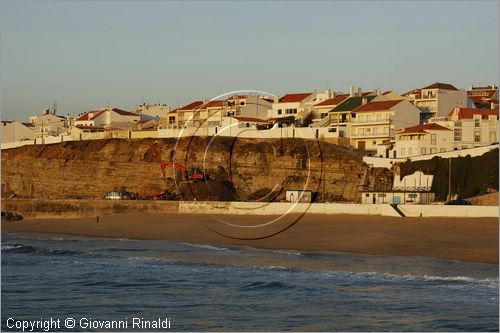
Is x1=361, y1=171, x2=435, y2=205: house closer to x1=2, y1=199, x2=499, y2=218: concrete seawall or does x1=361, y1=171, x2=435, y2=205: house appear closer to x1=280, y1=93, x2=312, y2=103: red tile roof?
x1=2, y1=199, x2=499, y2=218: concrete seawall

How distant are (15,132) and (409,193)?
51.9 metres

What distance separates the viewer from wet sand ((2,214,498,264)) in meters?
34.1

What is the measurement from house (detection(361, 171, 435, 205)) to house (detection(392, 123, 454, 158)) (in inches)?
213

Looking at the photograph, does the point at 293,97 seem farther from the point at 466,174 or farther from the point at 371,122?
the point at 466,174

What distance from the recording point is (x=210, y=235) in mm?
43250

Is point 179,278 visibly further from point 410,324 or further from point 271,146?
point 271,146

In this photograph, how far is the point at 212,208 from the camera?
5169 cm

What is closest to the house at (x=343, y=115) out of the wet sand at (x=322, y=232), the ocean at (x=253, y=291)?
the wet sand at (x=322, y=232)

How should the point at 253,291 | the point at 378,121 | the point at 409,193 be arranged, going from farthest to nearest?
the point at 378,121 < the point at 409,193 < the point at 253,291

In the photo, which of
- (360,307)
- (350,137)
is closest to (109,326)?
(360,307)

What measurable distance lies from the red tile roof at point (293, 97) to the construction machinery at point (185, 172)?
16510 millimetres

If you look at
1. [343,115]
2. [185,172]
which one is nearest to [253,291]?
[185,172]

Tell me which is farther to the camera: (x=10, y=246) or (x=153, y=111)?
(x=153, y=111)

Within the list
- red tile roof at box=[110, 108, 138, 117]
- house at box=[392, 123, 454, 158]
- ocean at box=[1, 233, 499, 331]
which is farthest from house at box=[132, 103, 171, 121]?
ocean at box=[1, 233, 499, 331]
